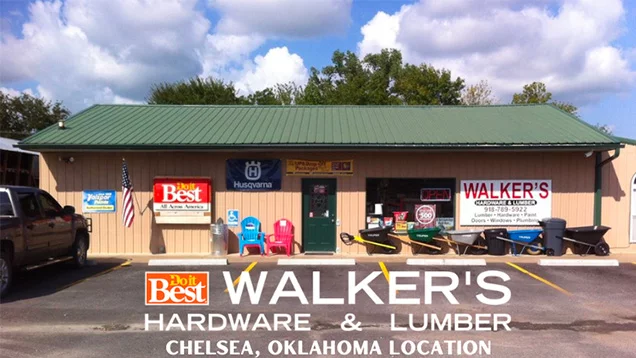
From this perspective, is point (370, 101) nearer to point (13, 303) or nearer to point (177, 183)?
point (177, 183)

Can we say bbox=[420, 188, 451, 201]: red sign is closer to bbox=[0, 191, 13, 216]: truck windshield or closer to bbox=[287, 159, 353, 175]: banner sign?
bbox=[287, 159, 353, 175]: banner sign

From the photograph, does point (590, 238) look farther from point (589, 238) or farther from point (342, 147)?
point (342, 147)

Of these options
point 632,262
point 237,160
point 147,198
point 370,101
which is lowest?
point 632,262

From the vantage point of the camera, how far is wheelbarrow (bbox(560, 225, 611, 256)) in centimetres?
1333

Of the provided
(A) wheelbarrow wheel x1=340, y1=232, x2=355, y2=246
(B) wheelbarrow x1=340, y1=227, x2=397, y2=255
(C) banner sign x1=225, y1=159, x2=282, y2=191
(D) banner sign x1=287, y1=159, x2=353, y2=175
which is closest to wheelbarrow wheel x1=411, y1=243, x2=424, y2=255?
(B) wheelbarrow x1=340, y1=227, x2=397, y2=255

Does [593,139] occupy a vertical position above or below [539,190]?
above

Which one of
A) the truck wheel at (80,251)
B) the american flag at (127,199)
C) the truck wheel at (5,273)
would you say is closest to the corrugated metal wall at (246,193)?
the american flag at (127,199)

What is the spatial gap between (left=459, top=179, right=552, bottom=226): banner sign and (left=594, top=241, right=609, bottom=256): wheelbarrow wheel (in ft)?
4.92

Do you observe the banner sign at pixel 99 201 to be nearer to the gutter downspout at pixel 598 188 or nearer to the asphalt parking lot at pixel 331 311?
the asphalt parking lot at pixel 331 311

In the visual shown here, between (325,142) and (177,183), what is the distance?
449 cm

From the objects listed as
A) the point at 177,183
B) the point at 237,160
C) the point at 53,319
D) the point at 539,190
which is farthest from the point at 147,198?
the point at 539,190

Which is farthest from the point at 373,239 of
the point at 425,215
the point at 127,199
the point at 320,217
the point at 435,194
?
the point at 127,199

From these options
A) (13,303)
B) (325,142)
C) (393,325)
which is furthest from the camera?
(325,142)

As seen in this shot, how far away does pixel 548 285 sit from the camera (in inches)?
387
